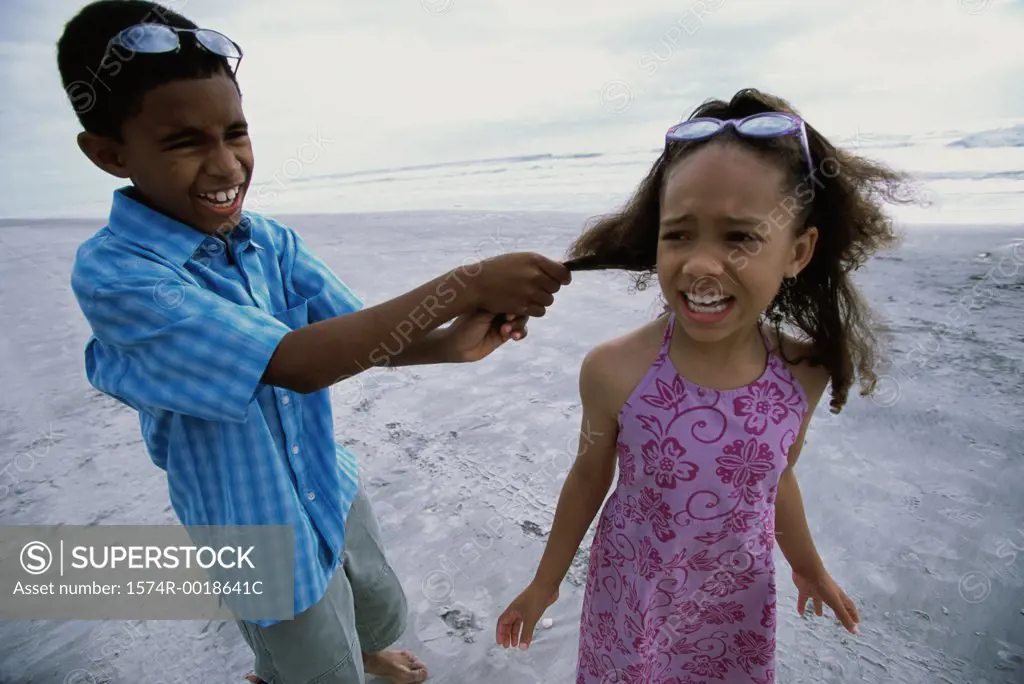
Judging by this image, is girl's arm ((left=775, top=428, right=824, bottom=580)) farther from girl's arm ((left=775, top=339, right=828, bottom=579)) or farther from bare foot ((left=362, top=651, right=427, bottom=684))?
bare foot ((left=362, top=651, right=427, bottom=684))

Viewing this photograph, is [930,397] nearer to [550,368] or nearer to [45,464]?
[550,368]

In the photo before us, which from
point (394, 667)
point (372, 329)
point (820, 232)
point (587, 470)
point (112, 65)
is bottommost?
point (394, 667)

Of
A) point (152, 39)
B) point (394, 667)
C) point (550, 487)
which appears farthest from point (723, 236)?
point (550, 487)

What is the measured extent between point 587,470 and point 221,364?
0.82m

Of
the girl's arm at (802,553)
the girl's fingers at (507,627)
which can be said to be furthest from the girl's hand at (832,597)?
the girl's fingers at (507,627)

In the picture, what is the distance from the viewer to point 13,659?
219 cm

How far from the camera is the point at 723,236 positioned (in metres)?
1.18

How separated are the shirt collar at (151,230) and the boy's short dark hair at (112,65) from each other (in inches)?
5.6

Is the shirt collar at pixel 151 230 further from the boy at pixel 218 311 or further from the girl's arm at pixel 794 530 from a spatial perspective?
the girl's arm at pixel 794 530

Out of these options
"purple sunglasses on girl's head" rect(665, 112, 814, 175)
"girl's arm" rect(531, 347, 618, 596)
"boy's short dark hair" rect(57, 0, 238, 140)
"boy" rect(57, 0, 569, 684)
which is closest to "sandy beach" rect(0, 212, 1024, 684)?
"girl's arm" rect(531, 347, 618, 596)

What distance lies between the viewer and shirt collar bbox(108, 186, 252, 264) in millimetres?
1218

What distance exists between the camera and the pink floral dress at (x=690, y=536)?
51.5 inches

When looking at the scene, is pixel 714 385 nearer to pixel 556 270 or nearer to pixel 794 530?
pixel 556 270

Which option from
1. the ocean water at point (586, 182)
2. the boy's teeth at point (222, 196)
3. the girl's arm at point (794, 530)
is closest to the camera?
the boy's teeth at point (222, 196)
